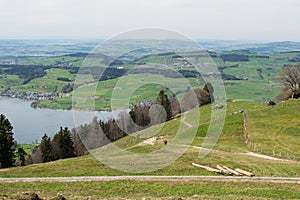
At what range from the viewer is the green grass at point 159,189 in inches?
977

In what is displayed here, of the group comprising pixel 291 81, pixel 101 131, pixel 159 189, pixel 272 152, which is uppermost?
pixel 291 81

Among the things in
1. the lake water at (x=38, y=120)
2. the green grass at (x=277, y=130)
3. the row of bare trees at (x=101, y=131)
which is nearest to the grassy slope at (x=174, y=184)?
the green grass at (x=277, y=130)

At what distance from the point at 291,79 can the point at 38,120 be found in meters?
127

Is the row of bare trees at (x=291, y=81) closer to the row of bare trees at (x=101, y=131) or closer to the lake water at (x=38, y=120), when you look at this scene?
the row of bare trees at (x=101, y=131)

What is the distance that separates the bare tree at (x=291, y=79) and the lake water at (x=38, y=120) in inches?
2673

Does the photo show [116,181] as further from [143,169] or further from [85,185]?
[143,169]

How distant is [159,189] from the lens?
87.9 feet

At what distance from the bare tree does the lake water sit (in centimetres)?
6789

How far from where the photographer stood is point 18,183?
2898 cm

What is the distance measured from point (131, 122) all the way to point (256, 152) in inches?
2309

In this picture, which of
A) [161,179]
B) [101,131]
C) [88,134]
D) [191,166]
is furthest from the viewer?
[101,131]

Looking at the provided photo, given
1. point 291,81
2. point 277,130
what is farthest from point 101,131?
point 291,81

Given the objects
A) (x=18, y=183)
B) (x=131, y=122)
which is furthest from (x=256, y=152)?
(x=131, y=122)

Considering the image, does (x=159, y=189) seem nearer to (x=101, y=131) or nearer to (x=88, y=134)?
(x=88, y=134)
